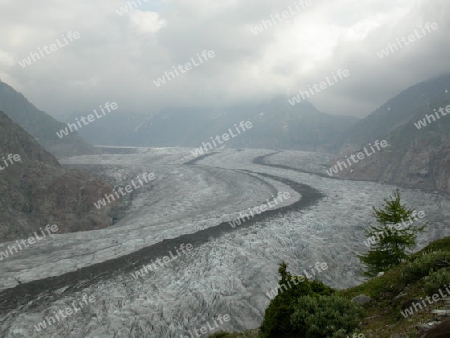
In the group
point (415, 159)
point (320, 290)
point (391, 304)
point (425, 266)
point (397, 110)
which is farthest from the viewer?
point (397, 110)
